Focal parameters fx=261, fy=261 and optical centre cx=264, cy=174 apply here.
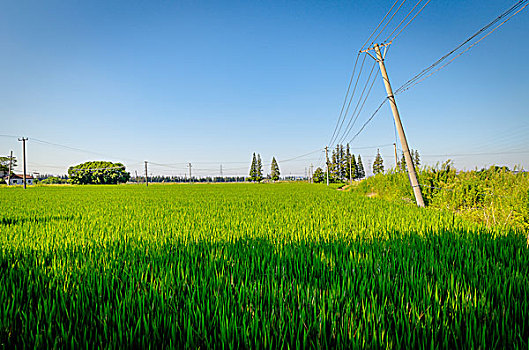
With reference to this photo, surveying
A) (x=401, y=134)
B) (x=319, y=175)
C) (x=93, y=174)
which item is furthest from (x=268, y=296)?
(x=93, y=174)

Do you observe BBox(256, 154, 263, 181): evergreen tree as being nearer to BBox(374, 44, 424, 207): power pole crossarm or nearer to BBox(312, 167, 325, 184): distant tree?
BBox(312, 167, 325, 184): distant tree

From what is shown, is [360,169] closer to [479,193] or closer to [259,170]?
[259,170]

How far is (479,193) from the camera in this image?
6203mm

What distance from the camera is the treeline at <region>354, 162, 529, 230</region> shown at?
4461 millimetres

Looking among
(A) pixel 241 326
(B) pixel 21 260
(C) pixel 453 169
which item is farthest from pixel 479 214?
(B) pixel 21 260

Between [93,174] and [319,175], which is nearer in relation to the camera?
[319,175]

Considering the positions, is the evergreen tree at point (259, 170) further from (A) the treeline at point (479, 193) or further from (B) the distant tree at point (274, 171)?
(A) the treeline at point (479, 193)

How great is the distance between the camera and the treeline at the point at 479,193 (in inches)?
176

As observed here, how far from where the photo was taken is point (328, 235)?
3.69 m

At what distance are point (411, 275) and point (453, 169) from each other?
758 centimetres

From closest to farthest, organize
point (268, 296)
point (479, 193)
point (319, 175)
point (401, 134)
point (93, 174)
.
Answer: point (268, 296) → point (479, 193) → point (401, 134) → point (319, 175) → point (93, 174)

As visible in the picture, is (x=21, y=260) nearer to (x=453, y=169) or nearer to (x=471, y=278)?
(x=471, y=278)

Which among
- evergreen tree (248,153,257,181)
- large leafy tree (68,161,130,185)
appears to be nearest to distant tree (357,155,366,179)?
evergreen tree (248,153,257,181)

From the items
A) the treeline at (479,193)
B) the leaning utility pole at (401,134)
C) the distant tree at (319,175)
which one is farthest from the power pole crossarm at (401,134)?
the distant tree at (319,175)
